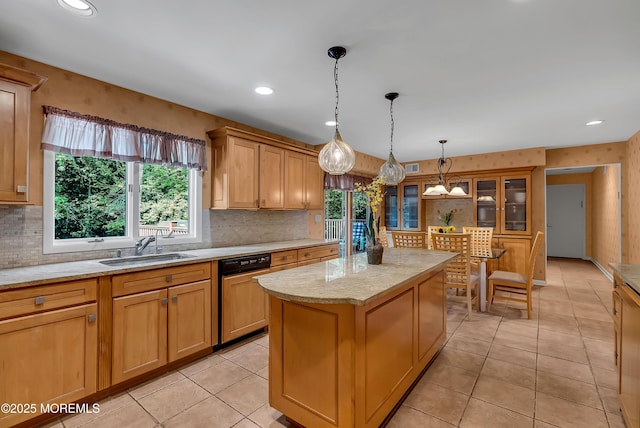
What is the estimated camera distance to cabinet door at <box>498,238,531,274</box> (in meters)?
5.12

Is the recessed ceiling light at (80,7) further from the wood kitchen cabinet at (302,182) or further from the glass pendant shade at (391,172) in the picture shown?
the glass pendant shade at (391,172)

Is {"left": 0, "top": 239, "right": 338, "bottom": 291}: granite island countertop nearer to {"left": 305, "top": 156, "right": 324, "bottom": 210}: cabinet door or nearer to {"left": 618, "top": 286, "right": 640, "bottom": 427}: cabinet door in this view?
{"left": 305, "top": 156, "right": 324, "bottom": 210}: cabinet door

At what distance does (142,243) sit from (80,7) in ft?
6.09

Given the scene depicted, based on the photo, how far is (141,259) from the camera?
2.75 metres

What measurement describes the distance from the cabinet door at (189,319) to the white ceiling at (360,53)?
71.4 inches

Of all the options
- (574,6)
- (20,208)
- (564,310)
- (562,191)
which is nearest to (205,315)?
(20,208)

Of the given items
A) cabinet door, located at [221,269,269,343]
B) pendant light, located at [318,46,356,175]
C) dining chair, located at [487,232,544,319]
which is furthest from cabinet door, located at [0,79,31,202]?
dining chair, located at [487,232,544,319]

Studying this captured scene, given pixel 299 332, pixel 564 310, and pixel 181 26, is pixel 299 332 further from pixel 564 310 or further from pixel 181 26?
pixel 564 310

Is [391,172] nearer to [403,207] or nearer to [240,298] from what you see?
[240,298]

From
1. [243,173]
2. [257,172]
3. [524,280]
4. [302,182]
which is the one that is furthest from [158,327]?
[524,280]

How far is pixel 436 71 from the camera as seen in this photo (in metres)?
Answer: 2.44

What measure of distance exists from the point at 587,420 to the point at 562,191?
327 inches

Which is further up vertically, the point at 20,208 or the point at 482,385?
the point at 20,208

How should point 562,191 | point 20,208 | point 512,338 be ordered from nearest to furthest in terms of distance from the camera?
point 20,208
point 512,338
point 562,191
